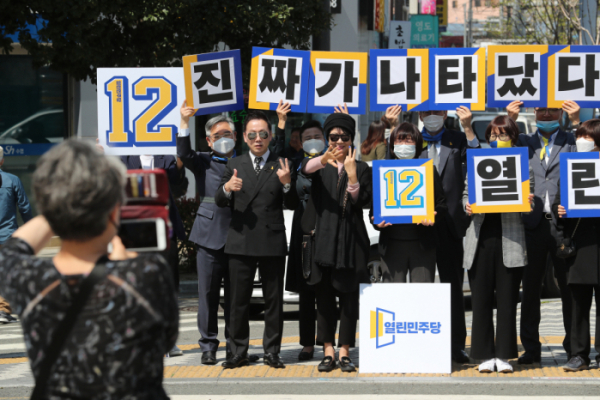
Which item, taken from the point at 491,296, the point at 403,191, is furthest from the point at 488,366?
the point at 403,191

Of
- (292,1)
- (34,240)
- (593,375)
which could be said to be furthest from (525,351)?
(292,1)

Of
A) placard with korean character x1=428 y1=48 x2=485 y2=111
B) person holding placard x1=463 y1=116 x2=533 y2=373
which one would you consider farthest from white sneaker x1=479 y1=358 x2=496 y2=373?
placard with korean character x1=428 y1=48 x2=485 y2=111

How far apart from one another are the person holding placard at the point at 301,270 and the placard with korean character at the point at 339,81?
0.38 meters

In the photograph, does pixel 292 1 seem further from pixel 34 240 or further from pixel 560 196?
pixel 34 240

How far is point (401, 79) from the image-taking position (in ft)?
23.1

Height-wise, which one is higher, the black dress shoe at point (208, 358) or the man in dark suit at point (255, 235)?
the man in dark suit at point (255, 235)

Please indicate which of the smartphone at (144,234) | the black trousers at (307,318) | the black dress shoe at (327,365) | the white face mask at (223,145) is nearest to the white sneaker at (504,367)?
the black dress shoe at (327,365)

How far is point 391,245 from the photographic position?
6648 mm

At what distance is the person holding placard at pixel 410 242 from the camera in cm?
658

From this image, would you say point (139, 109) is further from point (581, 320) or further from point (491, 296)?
point (581, 320)

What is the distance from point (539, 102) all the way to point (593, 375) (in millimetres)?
2400

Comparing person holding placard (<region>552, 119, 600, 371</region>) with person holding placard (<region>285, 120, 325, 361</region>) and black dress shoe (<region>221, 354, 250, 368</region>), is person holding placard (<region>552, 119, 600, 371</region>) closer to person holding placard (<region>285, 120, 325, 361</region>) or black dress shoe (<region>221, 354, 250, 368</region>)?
person holding placard (<region>285, 120, 325, 361</region>)

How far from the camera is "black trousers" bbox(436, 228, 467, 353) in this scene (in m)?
6.91

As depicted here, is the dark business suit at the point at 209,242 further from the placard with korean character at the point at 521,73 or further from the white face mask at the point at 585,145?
the white face mask at the point at 585,145
